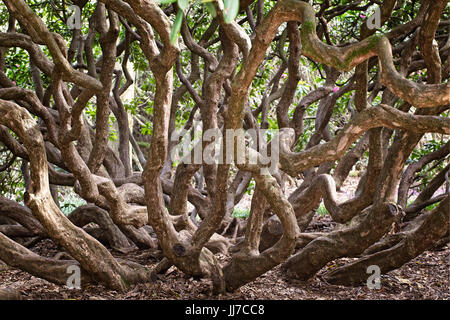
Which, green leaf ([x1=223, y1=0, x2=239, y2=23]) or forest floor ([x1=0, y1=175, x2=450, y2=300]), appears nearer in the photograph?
green leaf ([x1=223, y1=0, x2=239, y2=23])

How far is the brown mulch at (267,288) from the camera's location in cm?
421

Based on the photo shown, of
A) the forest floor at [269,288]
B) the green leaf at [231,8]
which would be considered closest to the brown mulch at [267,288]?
the forest floor at [269,288]

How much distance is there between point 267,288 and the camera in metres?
4.57

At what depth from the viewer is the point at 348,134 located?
334 cm

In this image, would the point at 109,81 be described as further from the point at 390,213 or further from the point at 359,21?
the point at 359,21

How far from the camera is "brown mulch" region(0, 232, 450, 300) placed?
4.21 metres

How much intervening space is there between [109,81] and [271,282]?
2236 millimetres
